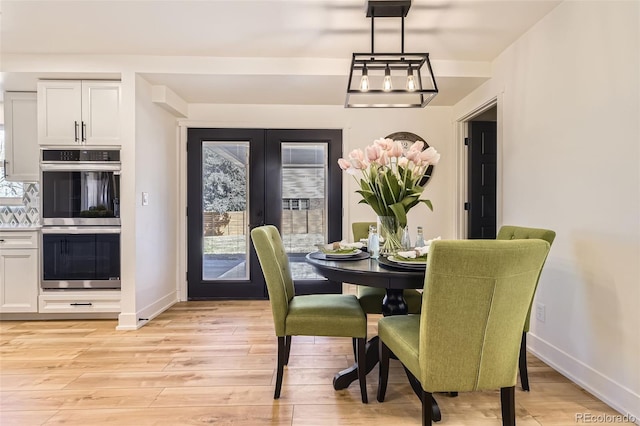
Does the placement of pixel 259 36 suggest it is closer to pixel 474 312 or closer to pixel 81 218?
pixel 81 218

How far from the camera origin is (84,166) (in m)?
3.13

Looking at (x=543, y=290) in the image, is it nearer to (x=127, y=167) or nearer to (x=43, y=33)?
(x=127, y=167)

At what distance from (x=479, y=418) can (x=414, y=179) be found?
4.31 feet

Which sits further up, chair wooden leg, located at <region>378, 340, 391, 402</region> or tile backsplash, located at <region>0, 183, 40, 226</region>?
tile backsplash, located at <region>0, 183, 40, 226</region>

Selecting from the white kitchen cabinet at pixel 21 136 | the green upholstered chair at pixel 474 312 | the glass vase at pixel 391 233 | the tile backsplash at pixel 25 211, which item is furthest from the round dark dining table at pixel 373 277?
the tile backsplash at pixel 25 211

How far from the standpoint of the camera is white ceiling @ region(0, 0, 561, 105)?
2.30m

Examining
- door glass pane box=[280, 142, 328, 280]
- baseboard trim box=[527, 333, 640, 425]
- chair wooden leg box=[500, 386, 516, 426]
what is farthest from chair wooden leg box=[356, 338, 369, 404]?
door glass pane box=[280, 142, 328, 280]

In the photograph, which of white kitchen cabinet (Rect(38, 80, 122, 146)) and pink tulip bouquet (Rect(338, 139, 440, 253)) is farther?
white kitchen cabinet (Rect(38, 80, 122, 146))

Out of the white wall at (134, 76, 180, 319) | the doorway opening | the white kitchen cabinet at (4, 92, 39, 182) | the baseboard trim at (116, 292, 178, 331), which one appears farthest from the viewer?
the doorway opening

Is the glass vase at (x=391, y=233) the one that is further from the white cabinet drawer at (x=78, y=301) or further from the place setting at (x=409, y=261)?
the white cabinet drawer at (x=78, y=301)

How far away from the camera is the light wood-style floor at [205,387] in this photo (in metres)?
1.80

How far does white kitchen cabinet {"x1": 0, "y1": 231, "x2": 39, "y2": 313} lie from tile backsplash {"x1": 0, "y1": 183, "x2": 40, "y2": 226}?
0.60 meters

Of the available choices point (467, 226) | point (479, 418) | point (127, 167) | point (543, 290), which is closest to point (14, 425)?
point (127, 167)

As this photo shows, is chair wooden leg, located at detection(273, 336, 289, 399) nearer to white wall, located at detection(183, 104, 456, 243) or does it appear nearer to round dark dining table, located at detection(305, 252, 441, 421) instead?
round dark dining table, located at detection(305, 252, 441, 421)
